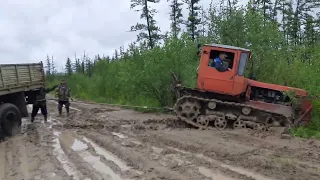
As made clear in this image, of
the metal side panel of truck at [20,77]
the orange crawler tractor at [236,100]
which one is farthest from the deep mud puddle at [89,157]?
the orange crawler tractor at [236,100]

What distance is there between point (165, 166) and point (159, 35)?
885 inches

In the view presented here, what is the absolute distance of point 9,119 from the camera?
39.1 ft

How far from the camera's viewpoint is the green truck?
38.2 feet

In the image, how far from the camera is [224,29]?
689 inches

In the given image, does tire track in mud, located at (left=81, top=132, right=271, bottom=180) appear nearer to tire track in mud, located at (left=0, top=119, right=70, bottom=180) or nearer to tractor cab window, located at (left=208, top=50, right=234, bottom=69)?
tire track in mud, located at (left=0, top=119, right=70, bottom=180)

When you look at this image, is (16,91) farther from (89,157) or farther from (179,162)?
(179,162)

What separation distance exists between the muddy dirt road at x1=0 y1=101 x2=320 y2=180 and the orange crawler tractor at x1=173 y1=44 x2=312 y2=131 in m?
0.83

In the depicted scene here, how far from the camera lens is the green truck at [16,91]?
11.6 metres

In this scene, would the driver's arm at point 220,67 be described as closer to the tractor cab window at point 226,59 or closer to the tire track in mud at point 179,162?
the tractor cab window at point 226,59

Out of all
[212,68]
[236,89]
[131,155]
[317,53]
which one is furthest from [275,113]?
[131,155]

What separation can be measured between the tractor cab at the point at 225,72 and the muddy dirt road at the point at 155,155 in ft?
4.98

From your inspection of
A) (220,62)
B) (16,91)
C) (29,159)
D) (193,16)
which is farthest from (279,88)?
(193,16)

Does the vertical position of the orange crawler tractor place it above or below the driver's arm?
below

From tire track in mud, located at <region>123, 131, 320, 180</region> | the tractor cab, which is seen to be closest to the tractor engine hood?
the tractor cab
